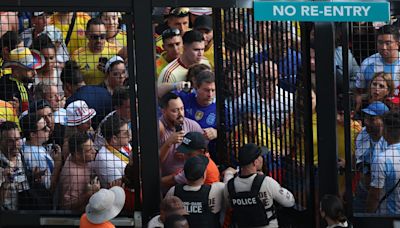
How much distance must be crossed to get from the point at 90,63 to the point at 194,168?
121cm

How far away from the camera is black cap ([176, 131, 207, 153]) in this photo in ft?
21.4

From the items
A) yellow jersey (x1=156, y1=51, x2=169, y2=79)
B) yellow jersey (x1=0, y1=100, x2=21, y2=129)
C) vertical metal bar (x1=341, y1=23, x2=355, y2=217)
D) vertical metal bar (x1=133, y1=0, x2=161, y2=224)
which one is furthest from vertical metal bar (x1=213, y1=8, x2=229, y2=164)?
yellow jersey (x1=0, y1=100, x2=21, y2=129)

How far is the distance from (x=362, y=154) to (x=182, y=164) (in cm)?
131

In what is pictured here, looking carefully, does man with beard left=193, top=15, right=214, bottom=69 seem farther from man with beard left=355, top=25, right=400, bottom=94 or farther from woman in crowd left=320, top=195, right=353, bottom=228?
woman in crowd left=320, top=195, right=353, bottom=228

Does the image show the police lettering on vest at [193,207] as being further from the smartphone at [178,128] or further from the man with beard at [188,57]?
the man with beard at [188,57]

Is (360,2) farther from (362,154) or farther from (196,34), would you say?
(196,34)

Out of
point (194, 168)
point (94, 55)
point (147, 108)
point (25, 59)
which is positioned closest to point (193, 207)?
point (194, 168)

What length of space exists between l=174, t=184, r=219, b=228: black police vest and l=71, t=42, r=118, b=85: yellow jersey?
1.12 metres

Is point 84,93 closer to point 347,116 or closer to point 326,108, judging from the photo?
point 326,108

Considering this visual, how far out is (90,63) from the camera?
22.5 feet

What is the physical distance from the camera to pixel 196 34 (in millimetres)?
7184

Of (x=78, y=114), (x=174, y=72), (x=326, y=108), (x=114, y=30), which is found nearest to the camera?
(x=326, y=108)

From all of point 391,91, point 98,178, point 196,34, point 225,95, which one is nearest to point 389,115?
point 391,91

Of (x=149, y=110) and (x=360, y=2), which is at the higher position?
(x=360, y=2)
